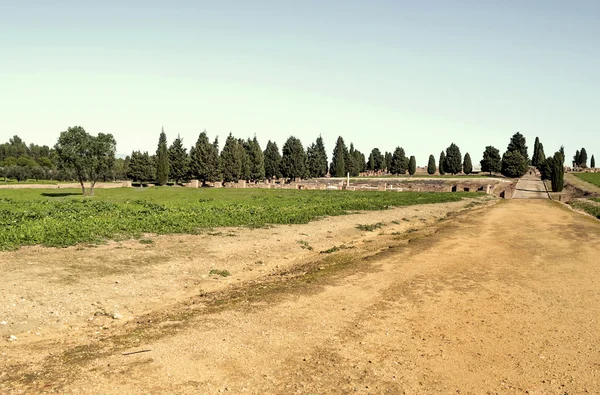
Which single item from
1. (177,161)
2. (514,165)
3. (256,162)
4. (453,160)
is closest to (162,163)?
(177,161)

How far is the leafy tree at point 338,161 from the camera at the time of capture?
122062 mm

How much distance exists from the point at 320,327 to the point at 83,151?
51.7m

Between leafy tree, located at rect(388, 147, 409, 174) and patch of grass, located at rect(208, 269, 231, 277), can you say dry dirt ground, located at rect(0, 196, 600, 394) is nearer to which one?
patch of grass, located at rect(208, 269, 231, 277)

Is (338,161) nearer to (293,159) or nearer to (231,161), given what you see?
(293,159)

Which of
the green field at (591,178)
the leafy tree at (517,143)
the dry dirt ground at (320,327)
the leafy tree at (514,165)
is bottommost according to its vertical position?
the dry dirt ground at (320,327)

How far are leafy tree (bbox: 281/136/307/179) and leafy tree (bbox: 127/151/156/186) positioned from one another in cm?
3259

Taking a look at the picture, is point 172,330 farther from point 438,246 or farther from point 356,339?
point 438,246

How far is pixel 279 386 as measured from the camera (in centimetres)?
666

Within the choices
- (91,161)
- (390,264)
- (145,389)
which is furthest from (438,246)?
(91,161)

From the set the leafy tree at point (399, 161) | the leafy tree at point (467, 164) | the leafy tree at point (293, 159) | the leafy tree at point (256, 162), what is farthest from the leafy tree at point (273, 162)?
the leafy tree at point (467, 164)

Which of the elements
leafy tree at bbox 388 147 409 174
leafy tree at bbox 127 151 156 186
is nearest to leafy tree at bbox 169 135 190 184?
leafy tree at bbox 127 151 156 186

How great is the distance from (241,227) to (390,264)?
33.1 feet

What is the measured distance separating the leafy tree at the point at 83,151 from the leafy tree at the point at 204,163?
35915 millimetres

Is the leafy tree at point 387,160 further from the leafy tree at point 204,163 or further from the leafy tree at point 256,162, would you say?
the leafy tree at point 204,163
